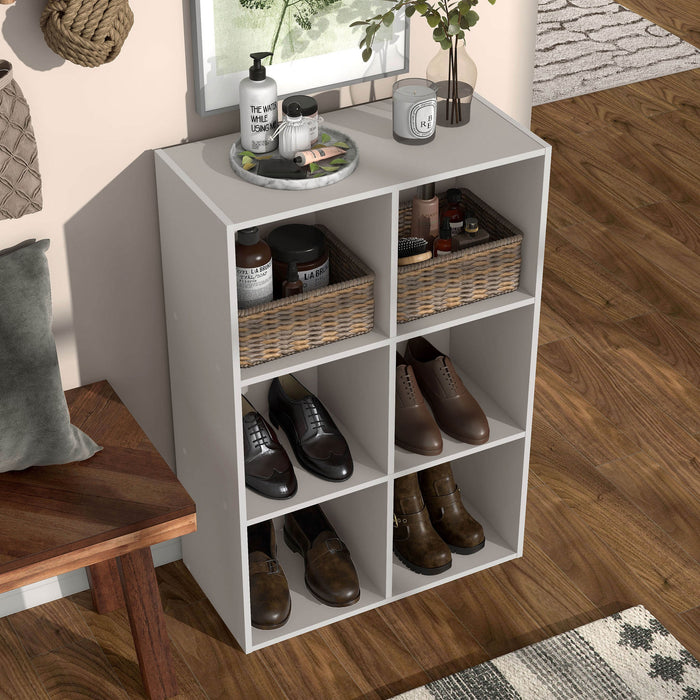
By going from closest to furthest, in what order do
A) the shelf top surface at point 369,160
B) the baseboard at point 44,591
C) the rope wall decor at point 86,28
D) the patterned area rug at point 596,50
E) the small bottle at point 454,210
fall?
the rope wall decor at point 86,28, the shelf top surface at point 369,160, the small bottle at point 454,210, the baseboard at point 44,591, the patterned area rug at point 596,50

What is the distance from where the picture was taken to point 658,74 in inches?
182

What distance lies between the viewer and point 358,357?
220 cm

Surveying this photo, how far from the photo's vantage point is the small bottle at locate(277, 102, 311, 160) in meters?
1.92

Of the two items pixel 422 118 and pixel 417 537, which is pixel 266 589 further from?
pixel 422 118

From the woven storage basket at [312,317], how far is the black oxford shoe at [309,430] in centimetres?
27

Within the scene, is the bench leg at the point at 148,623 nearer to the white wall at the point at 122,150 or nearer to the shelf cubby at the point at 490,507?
the white wall at the point at 122,150

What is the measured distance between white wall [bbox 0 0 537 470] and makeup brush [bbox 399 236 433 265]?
1.02ft

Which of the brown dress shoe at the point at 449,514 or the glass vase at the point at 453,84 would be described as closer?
the glass vase at the point at 453,84

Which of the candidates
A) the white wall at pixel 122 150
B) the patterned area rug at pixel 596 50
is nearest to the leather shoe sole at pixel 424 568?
the white wall at pixel 122 150

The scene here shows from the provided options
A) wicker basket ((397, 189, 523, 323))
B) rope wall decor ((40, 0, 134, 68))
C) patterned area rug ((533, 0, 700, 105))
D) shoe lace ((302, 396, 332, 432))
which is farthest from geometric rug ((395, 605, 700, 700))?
patterned area rug ((533, 0, 700, 105))

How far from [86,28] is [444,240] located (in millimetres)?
748

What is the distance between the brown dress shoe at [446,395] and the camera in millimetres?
2334

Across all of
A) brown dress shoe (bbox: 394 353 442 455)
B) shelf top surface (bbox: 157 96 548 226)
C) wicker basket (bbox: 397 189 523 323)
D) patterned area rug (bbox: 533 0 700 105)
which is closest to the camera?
shelf top surface (bbox: 157 96 548 226)

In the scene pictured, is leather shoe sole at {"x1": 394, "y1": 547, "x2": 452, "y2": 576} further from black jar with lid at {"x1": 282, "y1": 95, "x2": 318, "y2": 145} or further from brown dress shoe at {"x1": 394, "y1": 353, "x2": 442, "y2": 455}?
black jar with lid at {"x1": 282, "y1": 95, "x2": 318, "y2": 145}
